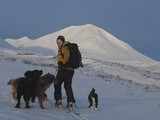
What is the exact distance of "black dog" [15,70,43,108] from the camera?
405 inches

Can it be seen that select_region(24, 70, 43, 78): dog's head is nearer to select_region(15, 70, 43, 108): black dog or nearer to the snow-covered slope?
select_region(15, 70, 43, 108): black dog

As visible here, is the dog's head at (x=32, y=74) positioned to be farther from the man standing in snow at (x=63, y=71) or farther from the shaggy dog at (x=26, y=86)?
the man standing in snow at (x=63, y=71)

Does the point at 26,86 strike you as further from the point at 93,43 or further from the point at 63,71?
the point at 93,43

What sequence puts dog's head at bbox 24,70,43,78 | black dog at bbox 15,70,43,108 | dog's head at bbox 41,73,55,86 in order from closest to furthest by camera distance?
1. black dog at bbox 15,70,43,108
2. dog's head at bbox 24,70,43,78
3. dog's head at bbox 41,73,55,86

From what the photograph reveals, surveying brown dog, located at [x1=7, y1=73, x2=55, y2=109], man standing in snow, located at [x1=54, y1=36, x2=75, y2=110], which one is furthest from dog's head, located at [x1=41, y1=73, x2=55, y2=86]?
man standing in snow, located at [x1=54, y1=36, x2=75, y2=110]

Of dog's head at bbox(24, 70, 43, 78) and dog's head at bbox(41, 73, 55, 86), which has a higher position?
dog's head at bbox(24, 70, 43, 78)

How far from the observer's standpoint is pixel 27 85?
1034cm

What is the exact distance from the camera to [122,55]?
416ft

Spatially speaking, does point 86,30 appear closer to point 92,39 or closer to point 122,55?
point 92,39

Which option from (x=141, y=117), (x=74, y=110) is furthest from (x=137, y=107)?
(x=74, y=110)

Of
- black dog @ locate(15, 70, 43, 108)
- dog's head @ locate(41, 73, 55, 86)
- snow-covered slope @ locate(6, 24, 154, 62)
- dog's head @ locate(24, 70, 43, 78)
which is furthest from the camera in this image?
snow-covered slope @ locate(6, 24, 154, 62)

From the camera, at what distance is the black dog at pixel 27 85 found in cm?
1029

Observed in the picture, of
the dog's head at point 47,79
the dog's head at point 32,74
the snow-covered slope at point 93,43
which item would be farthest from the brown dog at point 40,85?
the snow-covered slope at point 93,43

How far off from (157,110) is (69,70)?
4078mm
